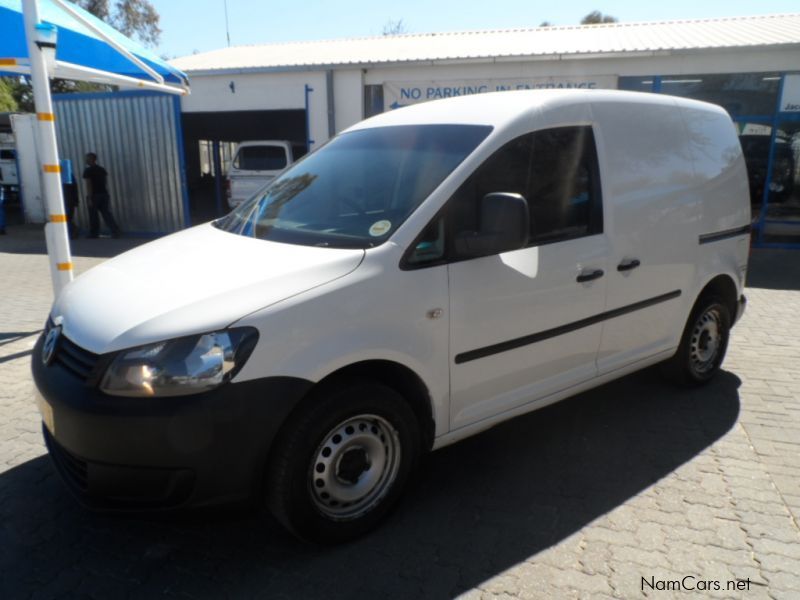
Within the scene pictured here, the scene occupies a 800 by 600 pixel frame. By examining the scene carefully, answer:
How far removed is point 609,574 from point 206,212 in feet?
56.9

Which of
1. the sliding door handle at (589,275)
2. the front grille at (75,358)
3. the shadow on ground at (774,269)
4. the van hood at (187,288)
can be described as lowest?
the shadow on ground at (774,269)

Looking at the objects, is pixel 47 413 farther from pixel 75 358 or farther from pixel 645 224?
pixel 645 224

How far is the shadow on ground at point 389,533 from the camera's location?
2477 millimetres

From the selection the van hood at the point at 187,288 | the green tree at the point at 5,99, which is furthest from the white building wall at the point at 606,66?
the green tree at the point at 5,99

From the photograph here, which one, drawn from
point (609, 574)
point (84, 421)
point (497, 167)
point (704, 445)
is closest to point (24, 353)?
point (84, 421)

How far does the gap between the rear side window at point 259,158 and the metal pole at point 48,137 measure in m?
8.91

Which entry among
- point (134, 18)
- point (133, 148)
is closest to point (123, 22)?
point (134, 18)

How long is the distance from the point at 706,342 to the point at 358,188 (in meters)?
2.98

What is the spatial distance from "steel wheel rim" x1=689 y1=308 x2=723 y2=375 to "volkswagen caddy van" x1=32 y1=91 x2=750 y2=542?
0.46 meters

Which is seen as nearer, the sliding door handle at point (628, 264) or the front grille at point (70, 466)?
the front grille at point (70, 466)

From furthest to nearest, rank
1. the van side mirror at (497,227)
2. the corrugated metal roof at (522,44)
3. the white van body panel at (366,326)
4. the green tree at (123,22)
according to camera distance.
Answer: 1. the green tree at (123,22)
2. the corrugated metal roof at (522,44)
3. the van side mirror at (497,227)
4. the white van body panel at (366,326)

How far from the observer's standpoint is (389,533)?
2.81m

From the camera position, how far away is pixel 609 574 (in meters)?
2.55

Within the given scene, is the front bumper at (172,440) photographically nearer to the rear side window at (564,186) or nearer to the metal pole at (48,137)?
the rear side window at (564,186)
